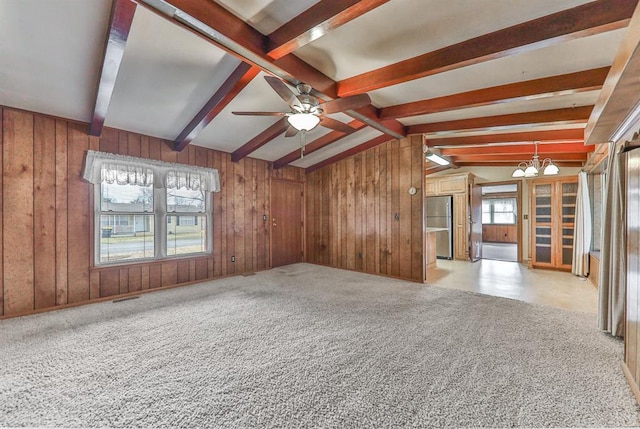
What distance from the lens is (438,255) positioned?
7555mm

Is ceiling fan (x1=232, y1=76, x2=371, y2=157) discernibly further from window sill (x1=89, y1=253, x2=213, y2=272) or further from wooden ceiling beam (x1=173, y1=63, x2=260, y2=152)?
window sill (x1=89, y1=253, x2=213, y2=272)

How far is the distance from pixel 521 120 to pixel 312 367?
162 inches

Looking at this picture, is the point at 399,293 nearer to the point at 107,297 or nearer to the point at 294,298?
the point at 294,298

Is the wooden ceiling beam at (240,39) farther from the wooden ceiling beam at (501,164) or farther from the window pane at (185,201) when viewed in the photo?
the wooden ceiling beam at (501,164)

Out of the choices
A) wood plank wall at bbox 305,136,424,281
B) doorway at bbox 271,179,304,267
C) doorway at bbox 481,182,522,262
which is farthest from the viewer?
doorway at bbox 481,182,522,262

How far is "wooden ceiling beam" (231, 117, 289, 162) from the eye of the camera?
12.5 ft

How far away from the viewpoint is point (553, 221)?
576 cm

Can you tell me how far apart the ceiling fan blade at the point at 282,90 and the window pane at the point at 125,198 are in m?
3.03

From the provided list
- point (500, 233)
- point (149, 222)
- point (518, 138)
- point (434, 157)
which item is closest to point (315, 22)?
point (149, 222)

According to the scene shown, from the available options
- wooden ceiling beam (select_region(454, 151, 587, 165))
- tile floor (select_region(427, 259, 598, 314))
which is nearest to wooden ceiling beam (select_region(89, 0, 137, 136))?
tile floor (select_region(427, 259, 598, 314))

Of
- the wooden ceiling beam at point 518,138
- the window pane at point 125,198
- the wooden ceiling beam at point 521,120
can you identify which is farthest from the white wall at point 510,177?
the window pane at point 125,198

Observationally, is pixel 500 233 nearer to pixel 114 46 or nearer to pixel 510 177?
pixel 510 177

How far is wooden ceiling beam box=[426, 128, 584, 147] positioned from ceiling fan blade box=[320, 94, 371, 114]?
298 centimetres

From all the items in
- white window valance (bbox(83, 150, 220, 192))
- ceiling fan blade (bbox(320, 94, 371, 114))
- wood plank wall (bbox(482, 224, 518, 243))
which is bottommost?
wood plank wall (bbox(482, 224, 518, 243))
